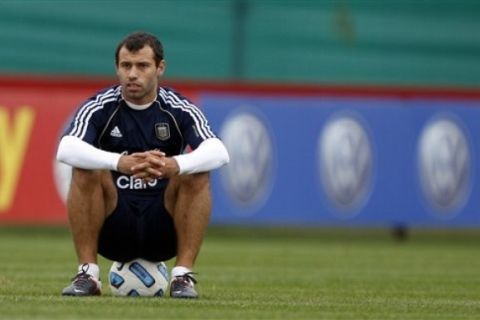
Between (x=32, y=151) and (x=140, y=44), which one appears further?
(x=32, y=151)

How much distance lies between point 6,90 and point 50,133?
71 centimetres

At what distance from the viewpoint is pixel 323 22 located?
2017cm

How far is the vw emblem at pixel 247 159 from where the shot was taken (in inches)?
723

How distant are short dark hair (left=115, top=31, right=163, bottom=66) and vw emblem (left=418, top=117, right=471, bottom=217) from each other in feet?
32.7

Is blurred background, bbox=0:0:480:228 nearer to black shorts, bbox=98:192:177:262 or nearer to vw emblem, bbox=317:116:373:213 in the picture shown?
vw emblem, bbox=317:116:373:213

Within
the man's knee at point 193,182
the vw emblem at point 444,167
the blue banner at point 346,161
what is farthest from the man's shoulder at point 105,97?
the vw emblem at point 444,167

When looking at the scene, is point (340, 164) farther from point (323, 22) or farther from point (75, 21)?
point (75, 21)

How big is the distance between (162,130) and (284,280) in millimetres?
2556

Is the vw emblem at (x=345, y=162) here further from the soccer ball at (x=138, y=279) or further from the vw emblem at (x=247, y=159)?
the soccer ball at (x=138, y=279)

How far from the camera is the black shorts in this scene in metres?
9.45

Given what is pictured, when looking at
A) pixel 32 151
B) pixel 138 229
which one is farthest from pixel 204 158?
pixel 32 151

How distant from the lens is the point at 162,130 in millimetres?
9727

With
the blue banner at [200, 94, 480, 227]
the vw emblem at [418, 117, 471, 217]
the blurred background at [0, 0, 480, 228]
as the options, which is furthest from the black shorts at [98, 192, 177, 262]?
the vw emblem at [418, 117, 471, 217]

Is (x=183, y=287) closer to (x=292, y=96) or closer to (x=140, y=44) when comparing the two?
(x=140, y=44)
